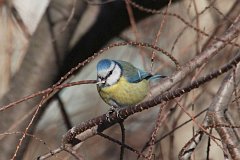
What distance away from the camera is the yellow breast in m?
2.34

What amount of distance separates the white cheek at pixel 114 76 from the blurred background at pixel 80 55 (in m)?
0.79

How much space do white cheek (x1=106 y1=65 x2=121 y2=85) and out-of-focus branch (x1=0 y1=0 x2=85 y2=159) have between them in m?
1.32

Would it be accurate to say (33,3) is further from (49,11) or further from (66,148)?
(66,148)

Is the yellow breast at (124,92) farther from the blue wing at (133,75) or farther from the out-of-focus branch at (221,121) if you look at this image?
the out-of-focus branch at (221,121)

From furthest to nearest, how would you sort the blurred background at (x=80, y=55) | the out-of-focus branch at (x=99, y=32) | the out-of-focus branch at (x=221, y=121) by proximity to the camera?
the out-of-focus branch at (x=99, y=32) < the blurred background at (x=80, y=55) < the out-of-focus branch at (x=221, y=121)

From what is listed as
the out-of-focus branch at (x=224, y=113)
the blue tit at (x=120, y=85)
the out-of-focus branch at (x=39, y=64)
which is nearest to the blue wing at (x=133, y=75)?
the blue tit at (x=120, y=85)

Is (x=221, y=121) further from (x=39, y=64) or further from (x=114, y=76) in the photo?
(x=39, y=64)

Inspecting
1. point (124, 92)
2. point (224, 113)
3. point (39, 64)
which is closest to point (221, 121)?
point (224, 113)

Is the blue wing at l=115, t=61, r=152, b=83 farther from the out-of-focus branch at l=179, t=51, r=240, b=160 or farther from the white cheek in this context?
the out-of-focus branch at l=179, t=51, r=240, b=160

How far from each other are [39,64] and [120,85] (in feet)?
4.82

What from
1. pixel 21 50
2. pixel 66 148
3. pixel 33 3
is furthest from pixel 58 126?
pixel 66 148

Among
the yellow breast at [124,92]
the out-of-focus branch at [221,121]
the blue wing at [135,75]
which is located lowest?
the out-of-focus branch at [221,121]

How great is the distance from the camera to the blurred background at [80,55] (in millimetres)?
3631

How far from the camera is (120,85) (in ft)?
7.72
